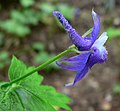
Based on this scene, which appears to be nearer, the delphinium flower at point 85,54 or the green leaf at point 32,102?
the delphinium flower at point 85,54

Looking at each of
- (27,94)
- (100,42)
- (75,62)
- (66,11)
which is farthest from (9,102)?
(66,11)

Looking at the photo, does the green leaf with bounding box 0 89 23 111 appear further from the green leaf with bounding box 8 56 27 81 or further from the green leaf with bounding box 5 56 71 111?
the green leaf with bounding box 8 56 27 81

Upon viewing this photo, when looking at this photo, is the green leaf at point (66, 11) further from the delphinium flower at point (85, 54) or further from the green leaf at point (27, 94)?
the delphinium flower at point (85, 54)

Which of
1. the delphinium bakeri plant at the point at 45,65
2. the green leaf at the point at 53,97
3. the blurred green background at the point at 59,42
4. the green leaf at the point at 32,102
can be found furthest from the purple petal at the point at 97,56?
the blurred green background at the point at 59,42

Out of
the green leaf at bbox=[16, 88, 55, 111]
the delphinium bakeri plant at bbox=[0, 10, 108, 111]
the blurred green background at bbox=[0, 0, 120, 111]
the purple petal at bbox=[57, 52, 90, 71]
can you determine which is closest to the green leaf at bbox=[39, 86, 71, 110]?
the delphinium bakeri plant at bbox=[0, 10, 108, 111]

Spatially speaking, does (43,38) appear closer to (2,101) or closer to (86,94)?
(86,94)

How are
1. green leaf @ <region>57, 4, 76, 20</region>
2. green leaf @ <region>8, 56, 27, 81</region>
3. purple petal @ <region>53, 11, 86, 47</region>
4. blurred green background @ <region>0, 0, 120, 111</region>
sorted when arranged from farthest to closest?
green leaf @ <region>57, 4, 76, 20</region> < blurred green background @ <region>0, 0, 120, 111</region> < green leaf @ <region>8, 56, 27, 81</region> < purple petal @ <region>53, 11, 86, 47</region>

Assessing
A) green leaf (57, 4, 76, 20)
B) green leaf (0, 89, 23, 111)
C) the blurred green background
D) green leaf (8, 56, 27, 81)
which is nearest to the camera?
green leaf (0, 89, 23, 111)
